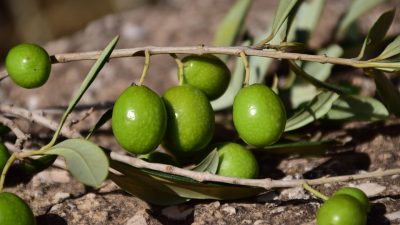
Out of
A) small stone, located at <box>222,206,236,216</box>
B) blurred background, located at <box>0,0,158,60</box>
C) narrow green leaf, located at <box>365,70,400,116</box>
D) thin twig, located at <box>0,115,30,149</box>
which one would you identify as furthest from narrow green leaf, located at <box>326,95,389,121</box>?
blurred background, located at <box>0,0,158,60</box>

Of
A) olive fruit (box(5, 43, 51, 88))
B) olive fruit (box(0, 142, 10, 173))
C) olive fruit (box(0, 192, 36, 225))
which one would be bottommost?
olive fruit (box(0, 192, 36, 225))

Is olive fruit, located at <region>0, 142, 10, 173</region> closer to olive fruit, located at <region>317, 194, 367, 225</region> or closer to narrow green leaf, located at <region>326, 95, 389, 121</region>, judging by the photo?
olive fruit, located at <region>317, 194, 367, 225</region>

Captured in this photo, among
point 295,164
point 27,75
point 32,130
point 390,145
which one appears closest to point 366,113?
point 390,145

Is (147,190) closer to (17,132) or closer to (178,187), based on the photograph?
(178,187)

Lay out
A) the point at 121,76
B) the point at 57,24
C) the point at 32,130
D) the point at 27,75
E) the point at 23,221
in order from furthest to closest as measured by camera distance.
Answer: the point at 57,24
the point at 121,76
the point at 32,130
the point at 27,75
the point at 23,221

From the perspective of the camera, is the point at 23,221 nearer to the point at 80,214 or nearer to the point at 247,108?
the point at 80,214

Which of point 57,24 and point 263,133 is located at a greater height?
point 57,24

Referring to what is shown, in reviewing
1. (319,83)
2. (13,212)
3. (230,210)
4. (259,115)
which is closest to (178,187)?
(230,210)
